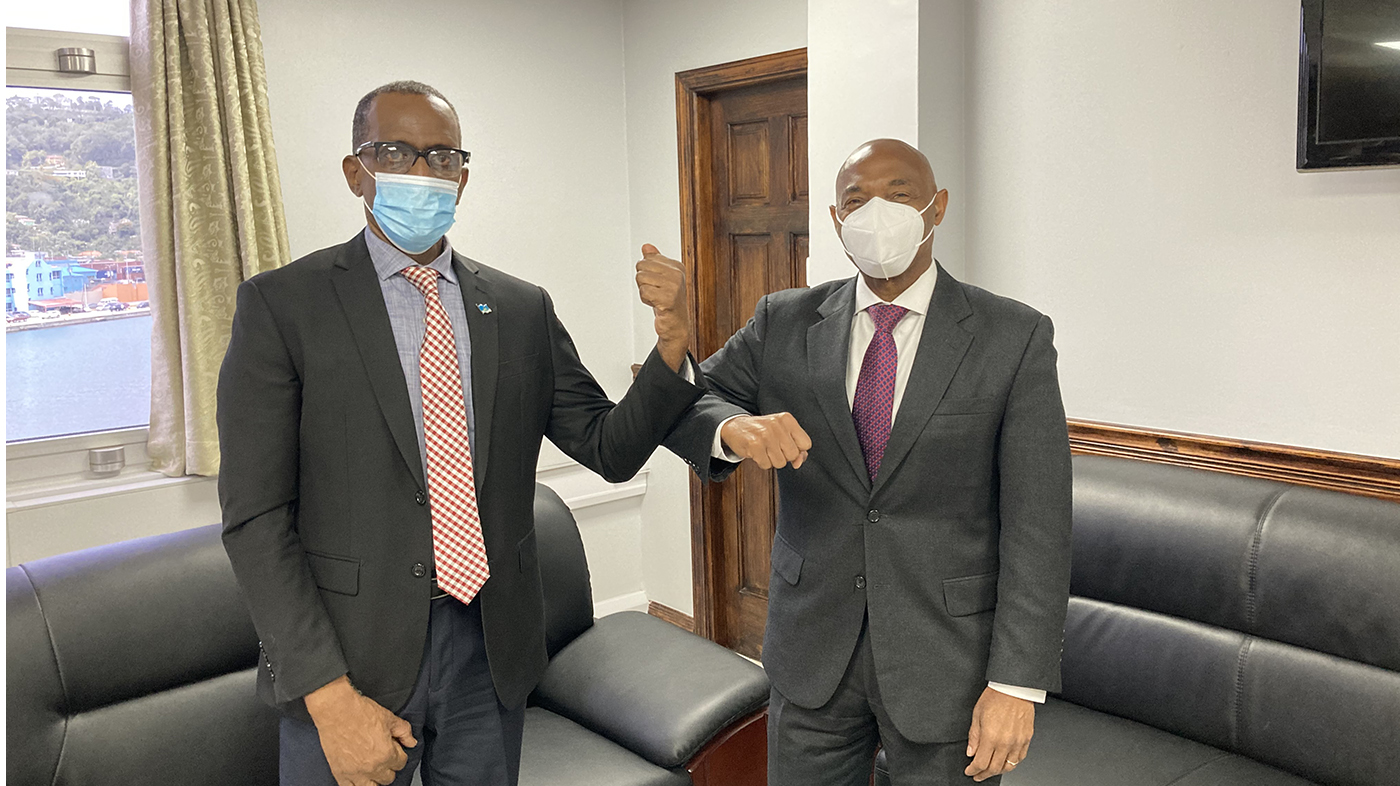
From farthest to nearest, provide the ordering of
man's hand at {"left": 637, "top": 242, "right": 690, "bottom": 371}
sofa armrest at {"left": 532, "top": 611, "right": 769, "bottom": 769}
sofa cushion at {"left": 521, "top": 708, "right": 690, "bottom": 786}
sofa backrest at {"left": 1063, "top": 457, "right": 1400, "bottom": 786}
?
sofa armrest at {"left": 532, "top": 611, "right": 769, "bottom": 769}
sofa cushion at {"left": 521, "top": 708, "right": 690, "bottom": 786}
sofa backrest at {"left": 1063, "top": 457, "right": 1400, "bottom": 786}
man's hand at {"left": 637, "top": 242, "right": 690, "bottom": 371}

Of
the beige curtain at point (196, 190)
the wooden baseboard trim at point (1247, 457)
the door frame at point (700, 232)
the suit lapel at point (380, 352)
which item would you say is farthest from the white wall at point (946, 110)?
the beige curtain at point (196, 190)

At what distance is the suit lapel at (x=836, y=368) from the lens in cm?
152

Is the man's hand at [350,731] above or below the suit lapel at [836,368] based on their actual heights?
below

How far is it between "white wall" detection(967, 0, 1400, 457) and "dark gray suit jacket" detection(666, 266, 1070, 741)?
1.13 m

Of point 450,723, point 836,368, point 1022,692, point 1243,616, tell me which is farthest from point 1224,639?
point 450,723

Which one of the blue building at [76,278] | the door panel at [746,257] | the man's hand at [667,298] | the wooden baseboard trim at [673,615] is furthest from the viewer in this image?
the wooden baseboard trim at [673,615]

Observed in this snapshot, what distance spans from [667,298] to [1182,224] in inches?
62.4

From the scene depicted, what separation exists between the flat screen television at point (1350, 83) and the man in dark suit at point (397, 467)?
149 centimetres

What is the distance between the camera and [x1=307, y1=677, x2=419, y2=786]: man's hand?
1318mm

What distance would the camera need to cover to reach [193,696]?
2.11 m

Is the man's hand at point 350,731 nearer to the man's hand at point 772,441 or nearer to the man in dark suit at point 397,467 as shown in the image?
the man in dark suit at point 397,467

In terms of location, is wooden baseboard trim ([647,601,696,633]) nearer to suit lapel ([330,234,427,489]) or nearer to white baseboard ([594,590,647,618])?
white baseboard ([594,590,647,618])

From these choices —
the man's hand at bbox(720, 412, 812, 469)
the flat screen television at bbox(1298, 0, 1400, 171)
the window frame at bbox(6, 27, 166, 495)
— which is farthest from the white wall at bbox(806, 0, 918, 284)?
the window frame at bbox(6, 27, 166, 495)

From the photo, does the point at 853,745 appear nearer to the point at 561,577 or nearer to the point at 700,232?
the point at 561,577
